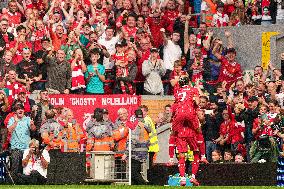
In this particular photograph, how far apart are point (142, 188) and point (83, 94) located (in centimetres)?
744

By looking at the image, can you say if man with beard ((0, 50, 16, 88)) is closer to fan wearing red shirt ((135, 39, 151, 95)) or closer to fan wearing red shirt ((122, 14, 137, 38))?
fan wearing red shirt ((135, 39, 151, 95))

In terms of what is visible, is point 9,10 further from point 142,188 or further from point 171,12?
point 142,188

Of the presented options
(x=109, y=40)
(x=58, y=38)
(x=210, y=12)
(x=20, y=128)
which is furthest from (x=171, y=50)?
(x=20, y=128)

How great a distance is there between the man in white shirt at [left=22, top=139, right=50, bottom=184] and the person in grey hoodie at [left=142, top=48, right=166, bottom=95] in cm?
542

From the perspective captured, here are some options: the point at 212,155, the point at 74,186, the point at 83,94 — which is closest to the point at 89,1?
the point at 83,94

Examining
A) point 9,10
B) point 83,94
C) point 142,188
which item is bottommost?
point 142,188

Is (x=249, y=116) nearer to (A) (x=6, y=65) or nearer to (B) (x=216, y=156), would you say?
(B) (x=216, y=156)

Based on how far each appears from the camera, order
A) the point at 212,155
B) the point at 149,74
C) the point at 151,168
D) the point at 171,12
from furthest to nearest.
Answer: the point at 171,12, the point at 149,74, the point at 212,155, the point at 151,168

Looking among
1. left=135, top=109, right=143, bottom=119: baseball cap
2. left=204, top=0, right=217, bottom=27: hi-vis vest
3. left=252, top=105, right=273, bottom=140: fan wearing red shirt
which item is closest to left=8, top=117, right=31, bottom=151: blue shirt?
left=135, top=109, right=143, bottom=119: baseball cap

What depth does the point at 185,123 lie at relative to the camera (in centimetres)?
3006

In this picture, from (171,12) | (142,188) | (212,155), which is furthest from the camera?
(171,12)

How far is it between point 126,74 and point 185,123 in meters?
6.57

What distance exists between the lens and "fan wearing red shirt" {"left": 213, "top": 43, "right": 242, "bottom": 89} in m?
37.6

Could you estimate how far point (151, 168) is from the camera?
3161 cm
